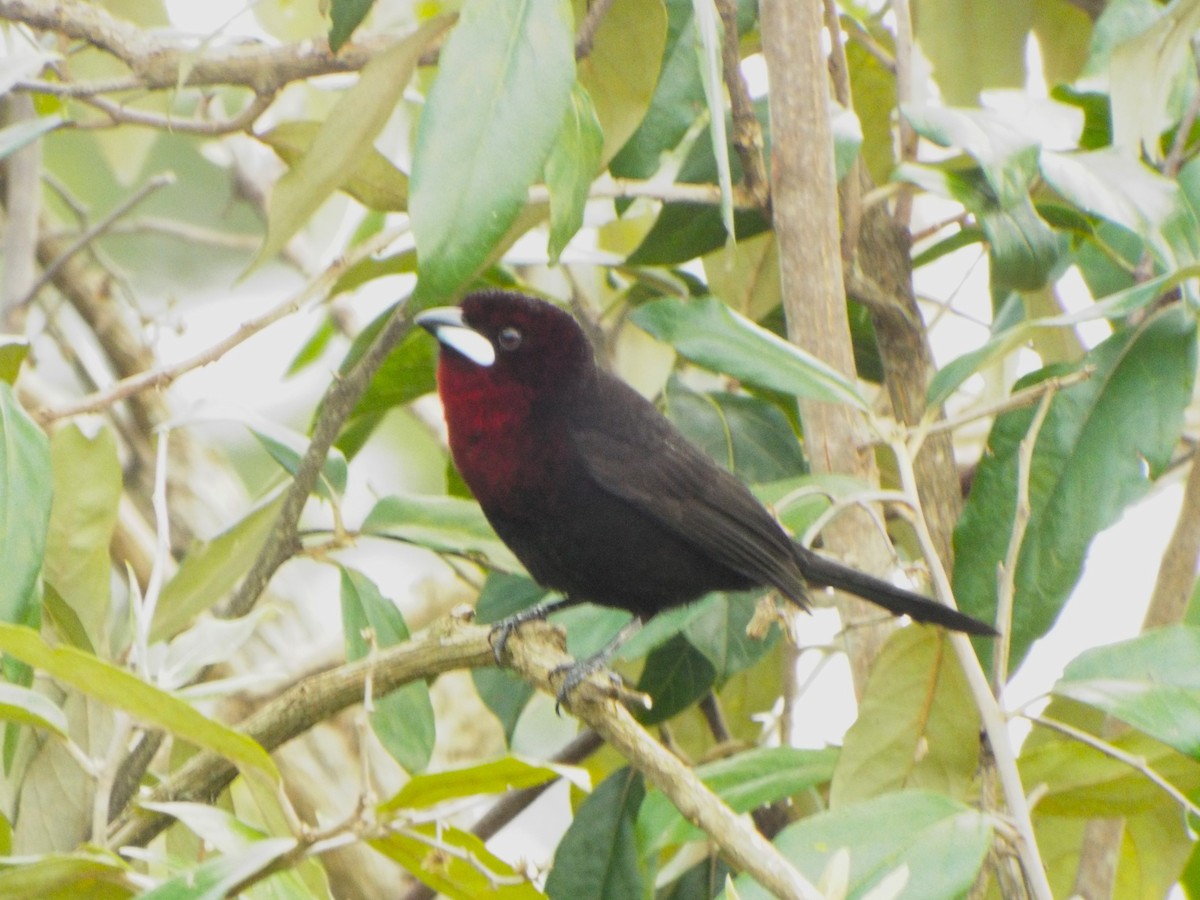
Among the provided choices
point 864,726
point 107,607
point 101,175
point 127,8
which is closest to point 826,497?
point 864,726

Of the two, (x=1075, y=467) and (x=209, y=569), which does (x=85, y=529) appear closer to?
(x=209, y=569)

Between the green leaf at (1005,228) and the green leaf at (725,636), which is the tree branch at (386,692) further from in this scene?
the green leaf at (1005,228)

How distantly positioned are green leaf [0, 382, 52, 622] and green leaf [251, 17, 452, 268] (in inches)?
19.1

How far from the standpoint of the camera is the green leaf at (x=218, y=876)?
4.45ft

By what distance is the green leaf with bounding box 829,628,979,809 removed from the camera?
6.57 ft

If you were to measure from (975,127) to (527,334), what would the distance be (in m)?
0.92

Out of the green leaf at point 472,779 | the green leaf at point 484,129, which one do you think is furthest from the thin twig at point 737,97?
the green leaf at point 472,779

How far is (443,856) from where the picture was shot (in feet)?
5.11

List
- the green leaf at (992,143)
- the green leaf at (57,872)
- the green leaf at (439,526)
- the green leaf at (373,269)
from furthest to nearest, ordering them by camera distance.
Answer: the green leaf at (373,269)
the green leaf at (439,526)
the green leaf at (992,143)
the green leaf at (57,872)

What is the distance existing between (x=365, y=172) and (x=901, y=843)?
137cm

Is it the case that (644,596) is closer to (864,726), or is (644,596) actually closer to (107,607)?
(864,726)

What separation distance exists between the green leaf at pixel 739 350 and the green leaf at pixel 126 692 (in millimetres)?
825

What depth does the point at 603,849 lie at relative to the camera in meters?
2.42

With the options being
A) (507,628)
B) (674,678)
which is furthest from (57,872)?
(674,678)
